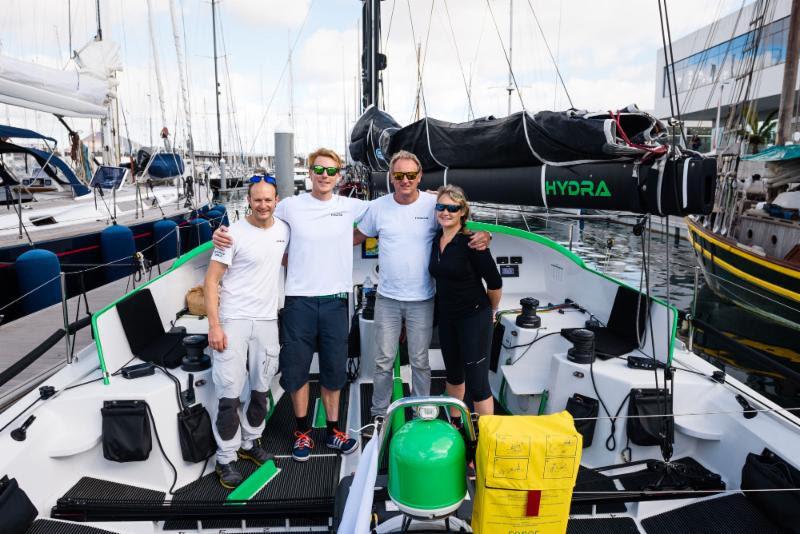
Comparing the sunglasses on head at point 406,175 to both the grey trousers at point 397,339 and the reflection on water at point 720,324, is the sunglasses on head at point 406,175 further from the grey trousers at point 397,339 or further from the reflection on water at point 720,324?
the reflection on water at point 720,324

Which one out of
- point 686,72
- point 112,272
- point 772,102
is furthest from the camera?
point 686,72

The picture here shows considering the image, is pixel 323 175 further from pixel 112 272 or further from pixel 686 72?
pixel 686 72

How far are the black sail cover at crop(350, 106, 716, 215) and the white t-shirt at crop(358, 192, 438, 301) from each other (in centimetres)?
68

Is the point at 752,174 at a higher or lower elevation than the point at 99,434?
higher

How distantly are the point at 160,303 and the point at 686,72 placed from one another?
3236cm

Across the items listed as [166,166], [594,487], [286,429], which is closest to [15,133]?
[166,166]

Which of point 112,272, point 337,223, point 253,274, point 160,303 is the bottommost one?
point 112,272

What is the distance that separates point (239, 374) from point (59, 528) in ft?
3.59

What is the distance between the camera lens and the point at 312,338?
3045mm

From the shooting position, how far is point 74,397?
2.86 metres

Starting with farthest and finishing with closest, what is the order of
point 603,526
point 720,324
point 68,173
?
1. point 68,173
2. point 720,324
3. point 603,526

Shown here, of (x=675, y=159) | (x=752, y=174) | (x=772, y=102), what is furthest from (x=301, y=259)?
(x=772, y=102)

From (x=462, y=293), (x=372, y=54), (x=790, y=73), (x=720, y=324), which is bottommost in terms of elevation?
(x=720, y=324)

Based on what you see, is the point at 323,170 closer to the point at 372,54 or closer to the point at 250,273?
the point at 250,273
